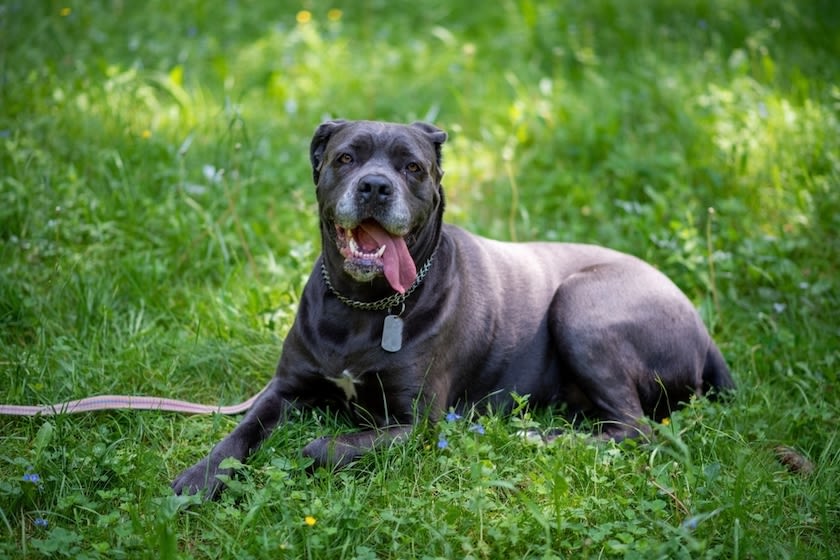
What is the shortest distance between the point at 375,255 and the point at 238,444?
A: 992mm

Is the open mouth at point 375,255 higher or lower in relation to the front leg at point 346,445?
higher

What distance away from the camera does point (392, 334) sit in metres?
3.84

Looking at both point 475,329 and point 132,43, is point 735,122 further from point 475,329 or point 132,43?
point 132,43

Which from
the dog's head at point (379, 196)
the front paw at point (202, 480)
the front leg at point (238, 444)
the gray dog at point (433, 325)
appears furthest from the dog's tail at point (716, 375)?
the front paw at point (202, 480)

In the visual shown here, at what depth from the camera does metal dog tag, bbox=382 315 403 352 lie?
382 centimetres

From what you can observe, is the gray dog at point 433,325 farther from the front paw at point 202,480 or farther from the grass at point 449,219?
the grass at point 449,219

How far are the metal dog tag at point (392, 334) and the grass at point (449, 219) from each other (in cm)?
40

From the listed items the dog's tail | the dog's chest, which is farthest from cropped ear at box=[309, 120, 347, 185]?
the dog's tail

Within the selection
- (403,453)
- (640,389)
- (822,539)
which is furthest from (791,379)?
(403,453)

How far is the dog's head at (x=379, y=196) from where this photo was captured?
3643 millimetres

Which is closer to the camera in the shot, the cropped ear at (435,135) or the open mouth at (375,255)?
the open mouth at (375,255)

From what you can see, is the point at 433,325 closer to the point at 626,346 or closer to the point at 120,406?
the point at 626,346

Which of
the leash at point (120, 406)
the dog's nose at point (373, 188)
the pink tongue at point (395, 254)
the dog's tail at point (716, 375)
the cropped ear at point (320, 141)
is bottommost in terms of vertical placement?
the dog's tail at point (716, 375)

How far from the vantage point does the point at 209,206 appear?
219 inches
